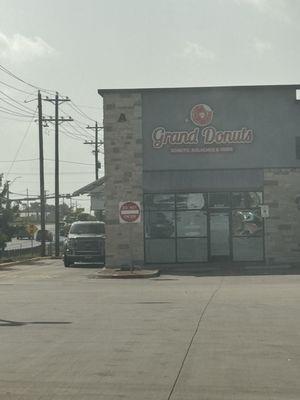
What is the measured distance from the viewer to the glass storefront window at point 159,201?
91.7 ft

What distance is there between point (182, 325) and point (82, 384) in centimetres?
435

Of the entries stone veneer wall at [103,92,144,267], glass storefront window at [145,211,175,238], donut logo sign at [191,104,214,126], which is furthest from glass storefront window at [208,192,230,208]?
donut logo sign at [191,104,214,126]

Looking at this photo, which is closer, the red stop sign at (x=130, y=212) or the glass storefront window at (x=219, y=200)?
the red stop sign at (x=130, y=212)

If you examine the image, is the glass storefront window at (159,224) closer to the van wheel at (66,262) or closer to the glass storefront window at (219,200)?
the glass storefront window at (219,200)

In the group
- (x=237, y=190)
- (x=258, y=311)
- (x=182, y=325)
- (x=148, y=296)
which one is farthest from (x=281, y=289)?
(x=237, y=190)

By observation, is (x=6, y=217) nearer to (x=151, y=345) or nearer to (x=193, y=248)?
(x=193, y=248)

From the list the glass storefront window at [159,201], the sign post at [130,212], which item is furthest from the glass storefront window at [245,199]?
the sign post at [130,212]

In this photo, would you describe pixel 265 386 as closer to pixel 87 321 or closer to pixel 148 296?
pixel 87 321

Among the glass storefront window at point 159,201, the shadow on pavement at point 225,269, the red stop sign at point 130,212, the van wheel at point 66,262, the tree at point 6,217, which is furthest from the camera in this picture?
the tree at point 6,217

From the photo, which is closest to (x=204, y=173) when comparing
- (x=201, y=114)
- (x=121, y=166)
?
(x=201, y=114)

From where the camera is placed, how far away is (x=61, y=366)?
796 centimetres

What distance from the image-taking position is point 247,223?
27797 millimetres

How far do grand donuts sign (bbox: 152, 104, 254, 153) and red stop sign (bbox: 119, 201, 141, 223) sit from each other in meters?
4.15

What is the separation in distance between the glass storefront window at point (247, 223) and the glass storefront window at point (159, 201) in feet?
8.61
